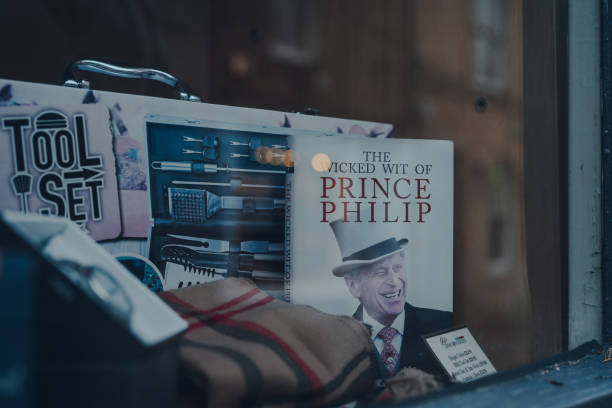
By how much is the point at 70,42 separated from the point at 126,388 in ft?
3.87

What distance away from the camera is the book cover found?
0.73 m

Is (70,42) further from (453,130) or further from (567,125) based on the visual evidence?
(567,125)

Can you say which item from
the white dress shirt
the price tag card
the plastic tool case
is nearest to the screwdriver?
the plastic tool case

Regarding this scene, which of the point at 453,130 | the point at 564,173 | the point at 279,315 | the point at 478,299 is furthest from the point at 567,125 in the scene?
the point at 279,315

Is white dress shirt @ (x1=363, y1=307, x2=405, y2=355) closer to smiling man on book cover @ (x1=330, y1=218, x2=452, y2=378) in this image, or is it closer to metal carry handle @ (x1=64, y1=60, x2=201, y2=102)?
smiling man on book cover @ (x1=330, y1=218, x2=452, y2=378)

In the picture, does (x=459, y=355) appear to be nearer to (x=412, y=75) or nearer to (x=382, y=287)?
(x=382, y=287)

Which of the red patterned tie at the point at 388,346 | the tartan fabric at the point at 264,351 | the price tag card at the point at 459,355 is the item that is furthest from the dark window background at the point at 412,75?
the tartan fabric at the point at 264,351

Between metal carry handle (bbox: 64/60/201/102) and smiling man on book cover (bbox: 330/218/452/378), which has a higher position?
metal carry handle (bbox: 64/60/201/102)

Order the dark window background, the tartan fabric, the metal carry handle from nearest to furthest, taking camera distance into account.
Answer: the tartan fabric < the metal carry handle < the dark window background

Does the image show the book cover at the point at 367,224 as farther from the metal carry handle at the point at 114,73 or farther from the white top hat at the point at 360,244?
the metal carry handle at the point at 114,73

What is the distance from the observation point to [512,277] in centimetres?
80

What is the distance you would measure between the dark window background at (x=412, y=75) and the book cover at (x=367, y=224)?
0.07 metres

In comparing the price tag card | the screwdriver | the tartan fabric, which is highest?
the screwdriver

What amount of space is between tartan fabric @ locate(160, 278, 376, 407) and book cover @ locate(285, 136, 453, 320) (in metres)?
0.10
